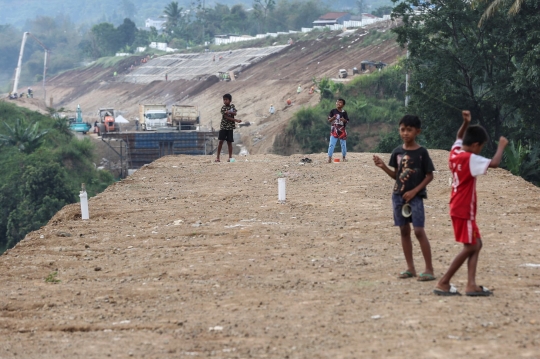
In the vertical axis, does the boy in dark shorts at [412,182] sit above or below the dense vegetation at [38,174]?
above

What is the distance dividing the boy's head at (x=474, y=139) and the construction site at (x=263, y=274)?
1226 millimetres

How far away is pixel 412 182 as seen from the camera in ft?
25.1

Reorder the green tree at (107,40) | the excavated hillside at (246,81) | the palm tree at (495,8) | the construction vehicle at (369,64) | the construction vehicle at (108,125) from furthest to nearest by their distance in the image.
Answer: the green tree at (107,40) → the excavated hillside at (246,81) → the construction vehicle at (369,64) → the construction vehicle at (108,125) → the palm tree at (495,8)

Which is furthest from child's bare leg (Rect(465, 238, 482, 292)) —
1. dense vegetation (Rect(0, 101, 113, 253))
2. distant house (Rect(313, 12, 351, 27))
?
distant house (Rect(313, 12, 351, 27))

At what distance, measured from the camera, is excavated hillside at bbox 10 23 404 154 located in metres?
67.9

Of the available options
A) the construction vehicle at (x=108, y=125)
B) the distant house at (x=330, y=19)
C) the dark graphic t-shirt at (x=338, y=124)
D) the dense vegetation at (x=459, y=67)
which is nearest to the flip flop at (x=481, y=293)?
the dark graphic t-shirt at (x=338, y=124)

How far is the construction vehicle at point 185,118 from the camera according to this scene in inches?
2423

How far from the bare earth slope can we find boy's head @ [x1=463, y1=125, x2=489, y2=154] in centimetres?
122

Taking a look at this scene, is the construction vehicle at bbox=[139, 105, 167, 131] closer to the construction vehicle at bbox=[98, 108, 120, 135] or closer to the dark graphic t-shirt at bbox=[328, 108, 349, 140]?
the construction vehicle at bbox=[98, 108, 120, 135]

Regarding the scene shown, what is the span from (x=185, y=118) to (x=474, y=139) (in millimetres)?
55387

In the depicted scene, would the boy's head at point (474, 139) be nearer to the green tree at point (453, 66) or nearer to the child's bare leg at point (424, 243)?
the child's bare leg at point (424, 243)

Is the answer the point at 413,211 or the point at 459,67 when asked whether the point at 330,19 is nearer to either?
the point at 459,67

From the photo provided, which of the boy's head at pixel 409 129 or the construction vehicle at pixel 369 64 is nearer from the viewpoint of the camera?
the boy's head at pixel 409 129

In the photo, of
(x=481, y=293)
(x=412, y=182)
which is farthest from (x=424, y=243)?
(x=481, y=293)
